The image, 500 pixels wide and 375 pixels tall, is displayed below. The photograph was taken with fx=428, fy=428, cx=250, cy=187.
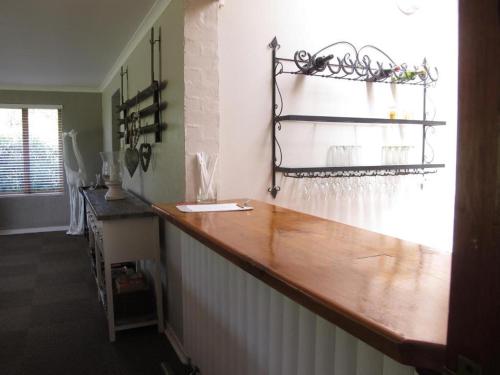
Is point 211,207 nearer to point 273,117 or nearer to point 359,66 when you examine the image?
point 273,117

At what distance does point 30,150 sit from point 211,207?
5332 mm

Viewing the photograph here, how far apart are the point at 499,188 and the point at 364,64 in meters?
2.42

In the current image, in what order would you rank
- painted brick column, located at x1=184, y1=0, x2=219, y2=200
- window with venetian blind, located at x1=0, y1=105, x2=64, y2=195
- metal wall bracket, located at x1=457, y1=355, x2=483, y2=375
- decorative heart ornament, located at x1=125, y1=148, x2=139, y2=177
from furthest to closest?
1. window with venetian blind, located at x1=0, y1=105, x2=64, y2=195
2. decorative heart ornament, located at x1=125, y1=148, x2=139, y2=177
3. painted brick column, located at x1=184, y1=0, x2=219, y2=200
4. metal wall bracket, located at x1=457, y1=355, x2=483, y2=375

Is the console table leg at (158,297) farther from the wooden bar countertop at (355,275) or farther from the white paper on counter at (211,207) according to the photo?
the wooden bar countertop at (355,275)

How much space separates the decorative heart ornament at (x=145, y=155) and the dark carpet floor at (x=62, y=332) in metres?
1.20

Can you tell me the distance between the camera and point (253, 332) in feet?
4.86

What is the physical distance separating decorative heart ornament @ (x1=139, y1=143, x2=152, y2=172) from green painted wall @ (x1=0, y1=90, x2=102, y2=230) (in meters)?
3.42

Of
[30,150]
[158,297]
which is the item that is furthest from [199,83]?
[30,150]

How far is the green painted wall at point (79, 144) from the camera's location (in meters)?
6.25

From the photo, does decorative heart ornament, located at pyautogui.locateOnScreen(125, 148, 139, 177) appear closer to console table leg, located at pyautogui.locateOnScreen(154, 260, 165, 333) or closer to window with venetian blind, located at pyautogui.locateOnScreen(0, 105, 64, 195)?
console table leg, located at pyautogui.locateOnScreen(154, 260, 165, 333)

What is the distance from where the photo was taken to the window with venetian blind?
6223 mm

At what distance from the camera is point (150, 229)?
2.90m

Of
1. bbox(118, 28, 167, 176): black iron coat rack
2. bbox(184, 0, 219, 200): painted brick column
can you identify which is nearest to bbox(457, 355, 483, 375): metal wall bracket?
bbox(184, 0, 219, 200): painted brick column

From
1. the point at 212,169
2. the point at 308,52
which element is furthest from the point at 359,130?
the point at 212,169
